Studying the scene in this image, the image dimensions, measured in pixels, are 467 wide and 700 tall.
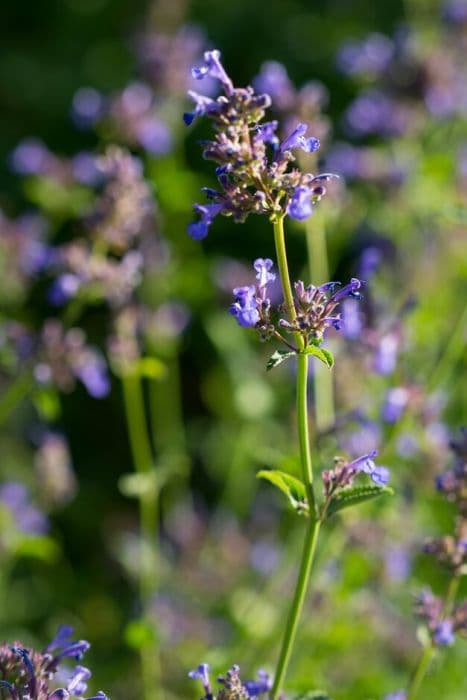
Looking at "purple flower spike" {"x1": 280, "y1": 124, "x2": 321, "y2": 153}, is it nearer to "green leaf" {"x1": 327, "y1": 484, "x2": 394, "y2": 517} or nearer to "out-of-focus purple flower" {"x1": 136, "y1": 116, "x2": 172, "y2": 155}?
"green leaf" {"x1": 327, "y1": 484, "x2": 394, "y2": 517}

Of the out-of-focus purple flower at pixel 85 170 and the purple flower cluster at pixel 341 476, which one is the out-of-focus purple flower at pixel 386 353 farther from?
the out-of-focus purple flower at pixel 85 170

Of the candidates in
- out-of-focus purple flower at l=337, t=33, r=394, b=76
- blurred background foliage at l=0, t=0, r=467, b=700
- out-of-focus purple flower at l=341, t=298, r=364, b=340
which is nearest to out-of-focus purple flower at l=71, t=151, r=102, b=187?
blurred background foliage at l=0, t=0, r=467, b=700

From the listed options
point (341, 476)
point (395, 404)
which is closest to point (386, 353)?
point (395, 404)

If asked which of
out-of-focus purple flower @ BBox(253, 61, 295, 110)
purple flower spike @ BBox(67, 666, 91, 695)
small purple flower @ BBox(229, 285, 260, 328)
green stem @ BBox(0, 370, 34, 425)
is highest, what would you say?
out-of-focus purple flower @ BBox(253, 61, 295, 110)

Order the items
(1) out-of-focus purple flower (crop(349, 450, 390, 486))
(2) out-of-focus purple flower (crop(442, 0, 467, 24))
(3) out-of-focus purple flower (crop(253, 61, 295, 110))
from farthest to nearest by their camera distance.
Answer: (2) out-of-focus purple flower (crop(442, 0, 467, 24)) < (3) out-of-focus purple flower (crop(253, 61, 295, 110)) < (1) out-of-focus purple flower (crop(349, 450, 390, 486))

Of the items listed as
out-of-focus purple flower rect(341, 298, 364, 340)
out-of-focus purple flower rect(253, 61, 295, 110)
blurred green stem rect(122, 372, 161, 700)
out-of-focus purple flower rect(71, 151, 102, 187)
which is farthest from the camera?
out-of-focus purple flower rect(71, 151, 102, 187)
